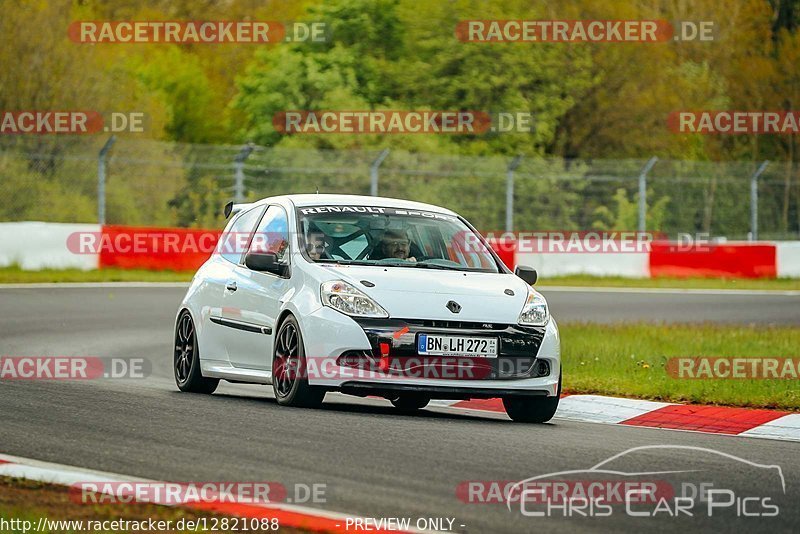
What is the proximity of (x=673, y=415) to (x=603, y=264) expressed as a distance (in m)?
20.0

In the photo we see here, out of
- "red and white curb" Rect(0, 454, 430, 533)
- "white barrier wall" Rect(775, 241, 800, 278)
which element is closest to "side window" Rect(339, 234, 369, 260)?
"red and white curb" Rect(0, 454, 430, 533)

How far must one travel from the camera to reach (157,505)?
6.70 m

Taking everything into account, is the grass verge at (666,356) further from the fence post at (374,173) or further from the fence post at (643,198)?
the fence post at (643,198)

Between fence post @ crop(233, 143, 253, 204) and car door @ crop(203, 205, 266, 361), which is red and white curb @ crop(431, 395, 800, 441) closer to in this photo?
car door @ crop(203, 205, 266, 361)

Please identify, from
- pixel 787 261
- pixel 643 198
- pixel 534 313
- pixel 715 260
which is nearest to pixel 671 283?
pixel 715 260

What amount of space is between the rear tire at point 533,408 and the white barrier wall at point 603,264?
1995 cm

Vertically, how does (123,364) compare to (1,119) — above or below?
below

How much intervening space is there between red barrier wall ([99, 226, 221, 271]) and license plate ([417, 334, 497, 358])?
17318 mm

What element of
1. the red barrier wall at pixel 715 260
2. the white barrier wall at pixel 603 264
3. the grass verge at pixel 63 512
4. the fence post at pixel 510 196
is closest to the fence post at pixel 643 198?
the red barrier wall at pixel 715 260

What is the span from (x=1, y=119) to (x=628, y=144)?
28.9 meters

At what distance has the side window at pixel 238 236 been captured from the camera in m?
12.2

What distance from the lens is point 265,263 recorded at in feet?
36.4

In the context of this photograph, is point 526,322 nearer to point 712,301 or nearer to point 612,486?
point 612,486

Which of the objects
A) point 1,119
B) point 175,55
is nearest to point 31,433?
point 1,119
